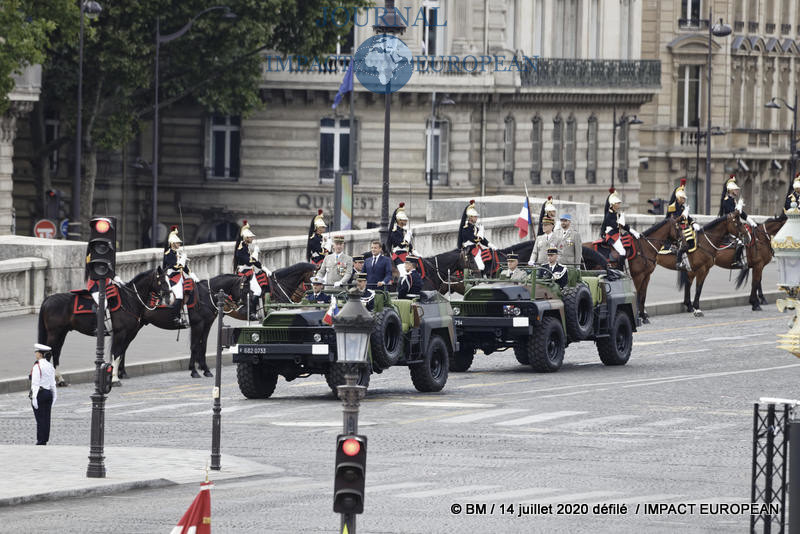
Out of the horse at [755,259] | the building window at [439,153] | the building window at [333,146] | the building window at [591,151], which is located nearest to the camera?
the horse at [755,259]

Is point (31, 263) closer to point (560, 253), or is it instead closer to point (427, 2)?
point (560, 253)

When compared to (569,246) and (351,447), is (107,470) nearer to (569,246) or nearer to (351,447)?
(351,447)

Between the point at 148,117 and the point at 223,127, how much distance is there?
4004 mm

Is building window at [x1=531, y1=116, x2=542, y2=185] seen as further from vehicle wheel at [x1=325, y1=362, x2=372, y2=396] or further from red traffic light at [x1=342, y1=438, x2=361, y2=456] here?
red traffic light at [x1=342, y1=438, x2=361, y2=456]

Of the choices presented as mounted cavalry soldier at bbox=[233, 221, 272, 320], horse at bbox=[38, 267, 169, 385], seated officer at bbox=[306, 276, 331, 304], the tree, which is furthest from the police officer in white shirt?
the tree

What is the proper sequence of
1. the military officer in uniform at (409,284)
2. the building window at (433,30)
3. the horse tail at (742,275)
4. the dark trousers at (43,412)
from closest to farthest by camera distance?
1. the dark trousers at (43,412)
2. the military officer in uniform at (409,284)
3. the horse tail at (742,275)
4. the building window at (433,30)

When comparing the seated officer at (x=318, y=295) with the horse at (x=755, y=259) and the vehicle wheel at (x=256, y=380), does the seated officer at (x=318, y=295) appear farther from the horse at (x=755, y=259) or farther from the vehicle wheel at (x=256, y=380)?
the horse at (x=755, y=259)

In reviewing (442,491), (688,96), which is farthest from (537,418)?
(688,96)

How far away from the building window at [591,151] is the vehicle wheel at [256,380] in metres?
54.7

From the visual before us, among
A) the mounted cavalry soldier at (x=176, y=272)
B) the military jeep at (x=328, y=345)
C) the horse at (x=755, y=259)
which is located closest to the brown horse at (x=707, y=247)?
the horse at (x=755, y=259)

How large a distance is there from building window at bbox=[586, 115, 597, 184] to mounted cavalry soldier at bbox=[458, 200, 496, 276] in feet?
138

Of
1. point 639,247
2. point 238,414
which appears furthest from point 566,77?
point 238,414

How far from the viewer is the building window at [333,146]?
8131 cm

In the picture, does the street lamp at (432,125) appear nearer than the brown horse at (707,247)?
No
